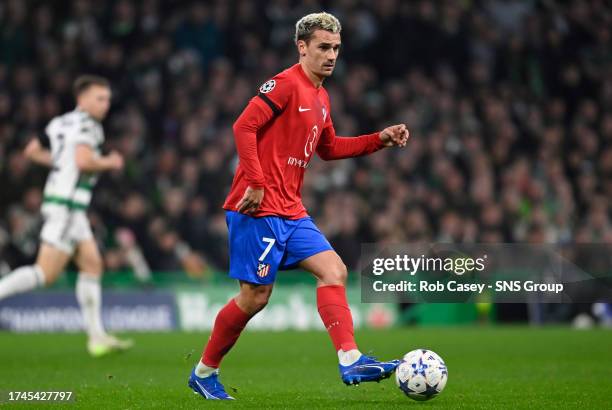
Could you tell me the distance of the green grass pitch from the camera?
704 cm

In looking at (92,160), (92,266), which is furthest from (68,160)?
A: (92,266)

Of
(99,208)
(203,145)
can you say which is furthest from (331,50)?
(203,145)

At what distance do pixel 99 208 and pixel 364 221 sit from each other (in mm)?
4413

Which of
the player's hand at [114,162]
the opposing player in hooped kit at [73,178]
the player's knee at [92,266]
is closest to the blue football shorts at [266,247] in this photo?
the player's hand at [114,162]

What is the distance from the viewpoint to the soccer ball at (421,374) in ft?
21.6

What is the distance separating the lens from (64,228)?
10617mm

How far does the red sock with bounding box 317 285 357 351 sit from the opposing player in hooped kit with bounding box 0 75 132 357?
4192mm

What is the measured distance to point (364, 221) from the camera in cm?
1853

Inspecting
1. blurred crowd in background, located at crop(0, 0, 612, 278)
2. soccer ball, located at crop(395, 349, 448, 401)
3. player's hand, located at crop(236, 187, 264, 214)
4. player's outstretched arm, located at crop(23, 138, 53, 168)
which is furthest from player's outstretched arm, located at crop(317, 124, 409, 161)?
blurred crowd in background, located at crop(0, 0, 612, 278)

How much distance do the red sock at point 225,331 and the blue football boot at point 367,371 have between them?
0.91m

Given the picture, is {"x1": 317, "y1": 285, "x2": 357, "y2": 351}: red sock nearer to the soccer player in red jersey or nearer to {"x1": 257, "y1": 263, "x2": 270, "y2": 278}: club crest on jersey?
the soccer player in red jersey

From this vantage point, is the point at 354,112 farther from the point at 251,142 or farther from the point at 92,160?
the point at 251,142

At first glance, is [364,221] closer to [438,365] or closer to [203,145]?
[203,145]

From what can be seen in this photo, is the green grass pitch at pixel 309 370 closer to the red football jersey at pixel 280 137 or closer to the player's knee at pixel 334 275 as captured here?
the player's knee at pixel 334 275
